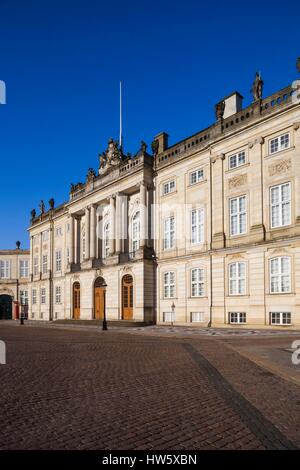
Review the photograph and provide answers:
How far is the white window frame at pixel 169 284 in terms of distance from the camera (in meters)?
35.2

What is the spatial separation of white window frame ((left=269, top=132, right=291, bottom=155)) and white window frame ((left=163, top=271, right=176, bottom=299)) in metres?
13.2

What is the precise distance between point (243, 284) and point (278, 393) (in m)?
21.4

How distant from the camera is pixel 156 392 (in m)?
8.31

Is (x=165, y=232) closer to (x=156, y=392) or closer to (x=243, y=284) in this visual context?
(x=243, y=284)

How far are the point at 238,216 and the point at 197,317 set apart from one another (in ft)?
28.7

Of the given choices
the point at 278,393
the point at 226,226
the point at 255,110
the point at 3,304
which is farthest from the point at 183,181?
the point at 3,304

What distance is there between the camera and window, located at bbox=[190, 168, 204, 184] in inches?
1332

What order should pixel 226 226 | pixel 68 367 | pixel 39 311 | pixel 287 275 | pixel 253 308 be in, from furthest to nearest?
pixel 39 311 → pixel 226 226 → pixel 253 308 → pixel 287 275 → pixel 68 367

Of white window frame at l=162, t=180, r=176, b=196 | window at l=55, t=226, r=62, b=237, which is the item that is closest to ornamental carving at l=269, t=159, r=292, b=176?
white window frame at l=162, t=180, r=176, b=196

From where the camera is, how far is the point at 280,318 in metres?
26.4

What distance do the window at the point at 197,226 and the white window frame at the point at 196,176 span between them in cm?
249

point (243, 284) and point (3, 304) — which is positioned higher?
point (243, 284)

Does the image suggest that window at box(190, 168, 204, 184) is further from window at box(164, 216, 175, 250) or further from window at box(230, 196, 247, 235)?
window at box(230, 196, 247, 235)

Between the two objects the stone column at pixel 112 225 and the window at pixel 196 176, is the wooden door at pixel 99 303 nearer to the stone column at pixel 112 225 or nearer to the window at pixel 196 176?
the stone column at pixel 112 225
